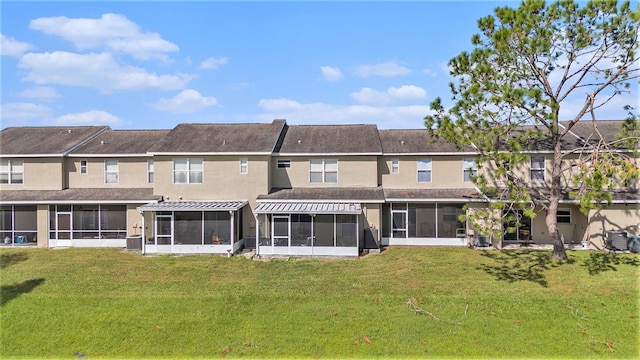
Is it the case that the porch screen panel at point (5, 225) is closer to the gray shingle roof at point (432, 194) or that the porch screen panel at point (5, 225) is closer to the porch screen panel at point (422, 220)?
the gray shingle roof at point (432, 194)

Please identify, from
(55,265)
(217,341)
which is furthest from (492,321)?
(55,265)

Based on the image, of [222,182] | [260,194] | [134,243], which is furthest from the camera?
[222,182]

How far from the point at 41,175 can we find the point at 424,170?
2421cm

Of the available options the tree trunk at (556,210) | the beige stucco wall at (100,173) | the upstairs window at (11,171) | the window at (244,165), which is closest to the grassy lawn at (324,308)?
the tree trunk at (556,210)

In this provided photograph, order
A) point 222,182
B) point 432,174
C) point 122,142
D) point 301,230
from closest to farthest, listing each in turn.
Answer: point 301,230 → point 222,182 → point 432,174 → point 122,142

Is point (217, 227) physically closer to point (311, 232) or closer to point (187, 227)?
point (187, 227)

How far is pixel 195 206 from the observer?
68.8ft

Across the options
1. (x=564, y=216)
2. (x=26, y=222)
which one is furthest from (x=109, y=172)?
(x=564, y=216)

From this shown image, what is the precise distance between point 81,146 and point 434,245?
2356 centimetres

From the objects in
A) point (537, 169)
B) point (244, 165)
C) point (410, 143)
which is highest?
point (410, 143)

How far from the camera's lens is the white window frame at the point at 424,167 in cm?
2392

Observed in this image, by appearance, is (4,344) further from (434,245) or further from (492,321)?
(434,245)

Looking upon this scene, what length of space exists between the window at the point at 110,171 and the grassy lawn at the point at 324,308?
662 centimetres

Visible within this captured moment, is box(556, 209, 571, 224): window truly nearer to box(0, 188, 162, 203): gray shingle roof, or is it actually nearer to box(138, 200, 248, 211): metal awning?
box(138, 200, 248, 211): metal awning
